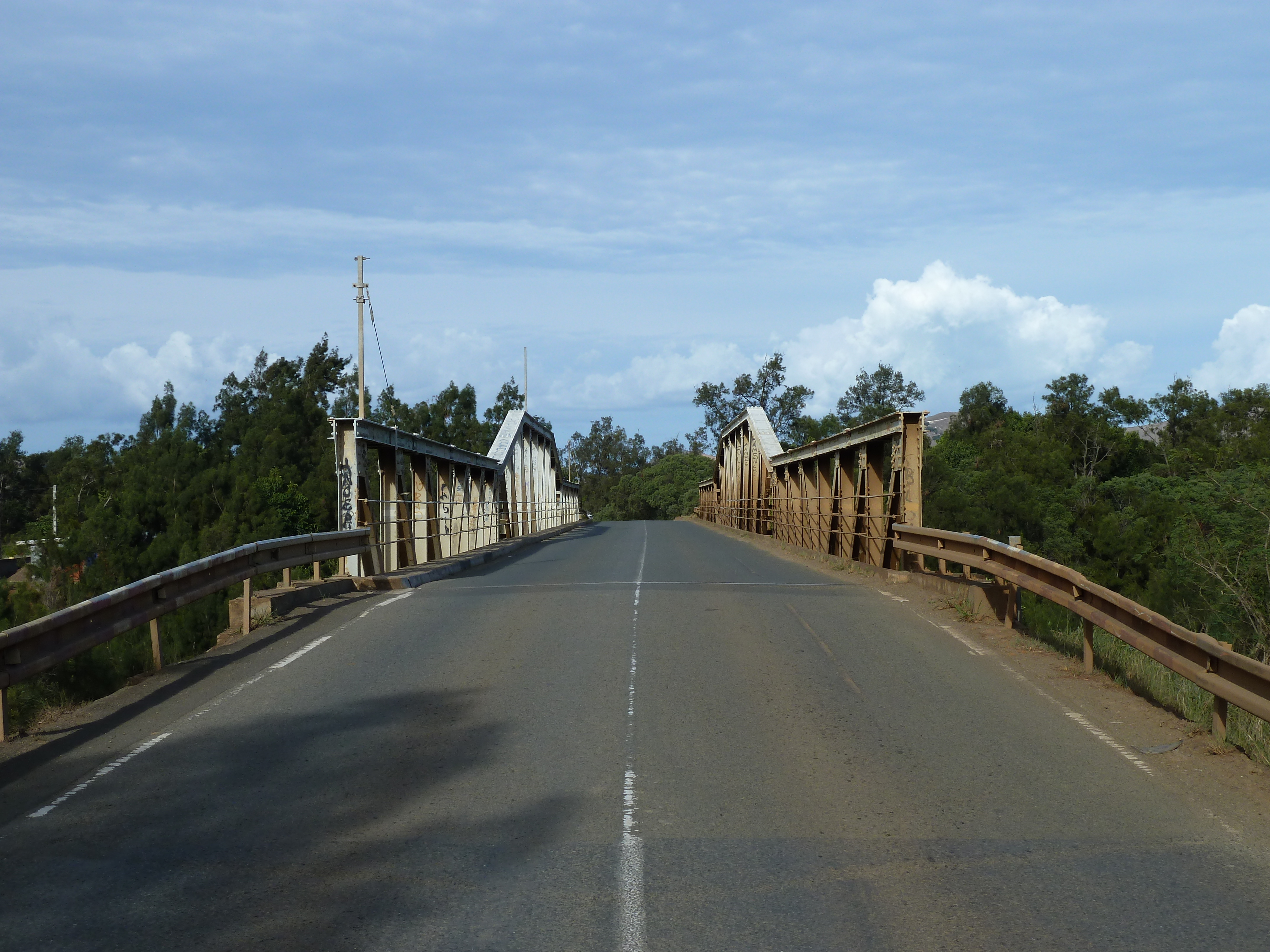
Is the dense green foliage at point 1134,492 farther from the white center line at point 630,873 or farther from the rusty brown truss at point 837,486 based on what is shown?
the white center line at point 630,873

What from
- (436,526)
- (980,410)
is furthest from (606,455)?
(436,526)

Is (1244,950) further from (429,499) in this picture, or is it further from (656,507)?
(656,507)

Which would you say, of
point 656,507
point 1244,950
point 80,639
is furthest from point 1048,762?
point 656,507

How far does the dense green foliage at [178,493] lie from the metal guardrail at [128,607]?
105 cm

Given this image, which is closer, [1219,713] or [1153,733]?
[1219,713]

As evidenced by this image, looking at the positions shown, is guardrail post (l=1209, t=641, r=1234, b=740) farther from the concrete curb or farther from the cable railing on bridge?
the cable railing on bridge

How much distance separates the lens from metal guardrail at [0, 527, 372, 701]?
7379 millimetres

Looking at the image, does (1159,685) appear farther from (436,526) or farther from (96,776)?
(436,526)

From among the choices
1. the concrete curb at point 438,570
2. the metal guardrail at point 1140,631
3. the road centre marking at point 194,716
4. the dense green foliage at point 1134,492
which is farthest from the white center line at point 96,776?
the dense green foliage at point 1134,492

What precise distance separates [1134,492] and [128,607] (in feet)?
223

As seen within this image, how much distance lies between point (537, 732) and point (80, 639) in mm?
3528

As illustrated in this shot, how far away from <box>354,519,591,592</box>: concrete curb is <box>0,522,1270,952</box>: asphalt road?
624cm

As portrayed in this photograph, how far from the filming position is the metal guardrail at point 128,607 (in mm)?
7379

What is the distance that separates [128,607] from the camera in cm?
917
